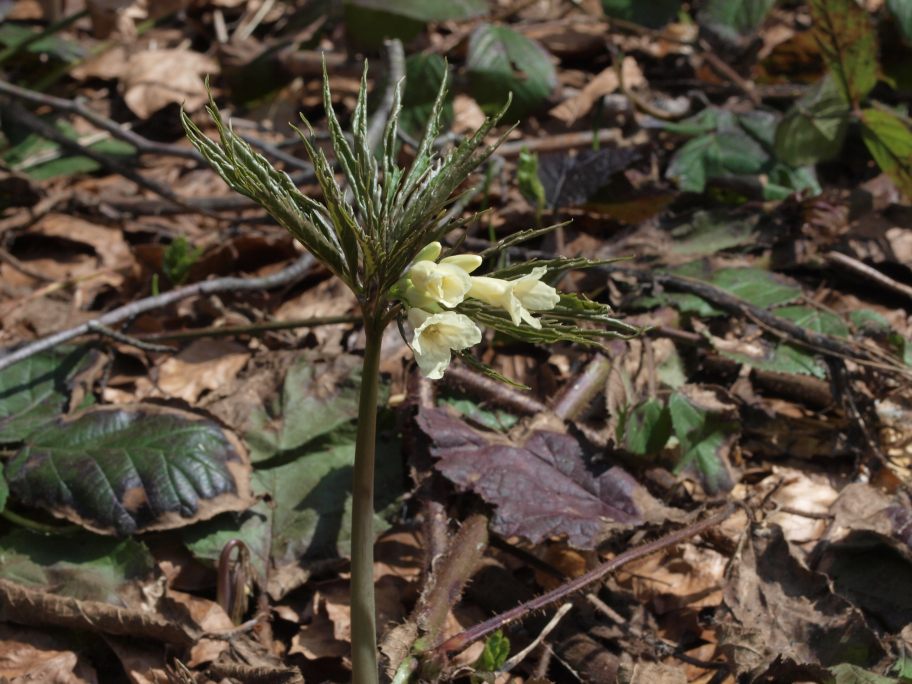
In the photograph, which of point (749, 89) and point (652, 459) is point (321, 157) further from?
point (749, 89)

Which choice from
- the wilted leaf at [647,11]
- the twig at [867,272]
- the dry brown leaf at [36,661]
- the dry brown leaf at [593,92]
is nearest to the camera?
the dry brown leaf at [36,661]

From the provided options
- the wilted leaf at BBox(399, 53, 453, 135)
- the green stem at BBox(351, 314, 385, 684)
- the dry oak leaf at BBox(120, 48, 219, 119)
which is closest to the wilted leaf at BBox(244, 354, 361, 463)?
the green stem at BBox(351, 314, 385, 684)

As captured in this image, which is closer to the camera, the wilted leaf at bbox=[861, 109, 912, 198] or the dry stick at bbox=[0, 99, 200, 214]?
the wilted leaf at bbox=[861, 109, 912, 198]

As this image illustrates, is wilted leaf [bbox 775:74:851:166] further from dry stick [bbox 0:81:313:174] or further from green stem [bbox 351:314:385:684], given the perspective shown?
green stem [bbox 351:314:385:684]

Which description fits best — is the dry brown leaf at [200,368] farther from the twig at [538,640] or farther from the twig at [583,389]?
the twig at [538,640]

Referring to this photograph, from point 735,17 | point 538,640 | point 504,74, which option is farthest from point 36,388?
point 735,17

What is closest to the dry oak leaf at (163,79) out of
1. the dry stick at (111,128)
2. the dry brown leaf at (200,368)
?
the dry stick at (111,128)
